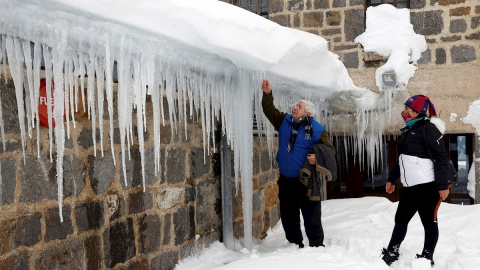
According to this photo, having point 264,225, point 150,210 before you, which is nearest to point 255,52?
point 150,210

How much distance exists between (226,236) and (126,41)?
2197 millimetres

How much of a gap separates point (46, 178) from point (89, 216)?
0.42 m

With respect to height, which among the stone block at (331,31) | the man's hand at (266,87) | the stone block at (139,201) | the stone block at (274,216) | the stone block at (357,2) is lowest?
the stone block at (274,216)

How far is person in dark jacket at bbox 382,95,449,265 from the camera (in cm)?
337

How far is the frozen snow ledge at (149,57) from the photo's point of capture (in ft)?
7.13

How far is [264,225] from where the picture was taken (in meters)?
5.18

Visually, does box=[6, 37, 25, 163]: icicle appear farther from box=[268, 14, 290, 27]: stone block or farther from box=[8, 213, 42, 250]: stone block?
box=[268, 14, 290, 27]: stone block

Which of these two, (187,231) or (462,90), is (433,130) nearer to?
(187,231)

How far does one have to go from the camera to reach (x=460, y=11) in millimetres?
5770

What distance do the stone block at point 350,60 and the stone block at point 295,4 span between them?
0.90 metres

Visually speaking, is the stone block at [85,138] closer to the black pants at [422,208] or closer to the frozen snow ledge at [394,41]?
the black pants at [422,208]

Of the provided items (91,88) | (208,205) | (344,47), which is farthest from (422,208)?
(344,47)

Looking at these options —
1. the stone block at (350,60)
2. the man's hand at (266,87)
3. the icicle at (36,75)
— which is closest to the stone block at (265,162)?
the man's hand at (266,87)

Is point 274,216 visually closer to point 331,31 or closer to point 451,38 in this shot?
point 331,31
